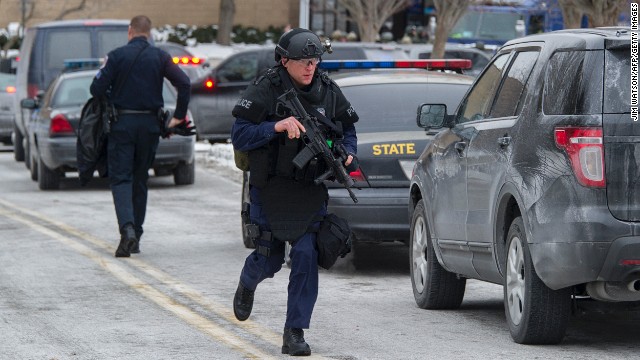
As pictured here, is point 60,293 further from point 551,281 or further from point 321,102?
point 551,281

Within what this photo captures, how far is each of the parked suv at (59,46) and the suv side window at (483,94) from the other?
589 inches

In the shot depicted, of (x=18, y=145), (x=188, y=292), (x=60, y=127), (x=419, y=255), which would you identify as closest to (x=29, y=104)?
(x=60, y=127)

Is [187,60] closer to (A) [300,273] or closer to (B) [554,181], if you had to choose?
(A) [300,273]

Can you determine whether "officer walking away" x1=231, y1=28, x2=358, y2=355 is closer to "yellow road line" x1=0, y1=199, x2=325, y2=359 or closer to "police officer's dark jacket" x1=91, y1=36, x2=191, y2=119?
"yellow road line" x1=0, y1=199, x2=325, y2=359

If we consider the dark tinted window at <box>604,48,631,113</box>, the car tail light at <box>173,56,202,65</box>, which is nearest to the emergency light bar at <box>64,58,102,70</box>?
the car tail light at <box>173,56,202,65</box>

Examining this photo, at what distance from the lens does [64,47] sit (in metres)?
23.8

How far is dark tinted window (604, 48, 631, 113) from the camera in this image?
7516 mm

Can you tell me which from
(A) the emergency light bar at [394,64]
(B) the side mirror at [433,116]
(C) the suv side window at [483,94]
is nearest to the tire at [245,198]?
(A) the emergency light bar at [394,64]

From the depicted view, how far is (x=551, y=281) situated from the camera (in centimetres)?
759

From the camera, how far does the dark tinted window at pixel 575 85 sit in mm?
7543

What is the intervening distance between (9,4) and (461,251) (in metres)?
54.0

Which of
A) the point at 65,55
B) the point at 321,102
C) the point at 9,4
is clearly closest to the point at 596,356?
the point at 321,102

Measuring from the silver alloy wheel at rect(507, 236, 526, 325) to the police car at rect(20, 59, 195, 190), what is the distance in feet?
37.0

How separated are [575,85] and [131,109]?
5.62 metres
